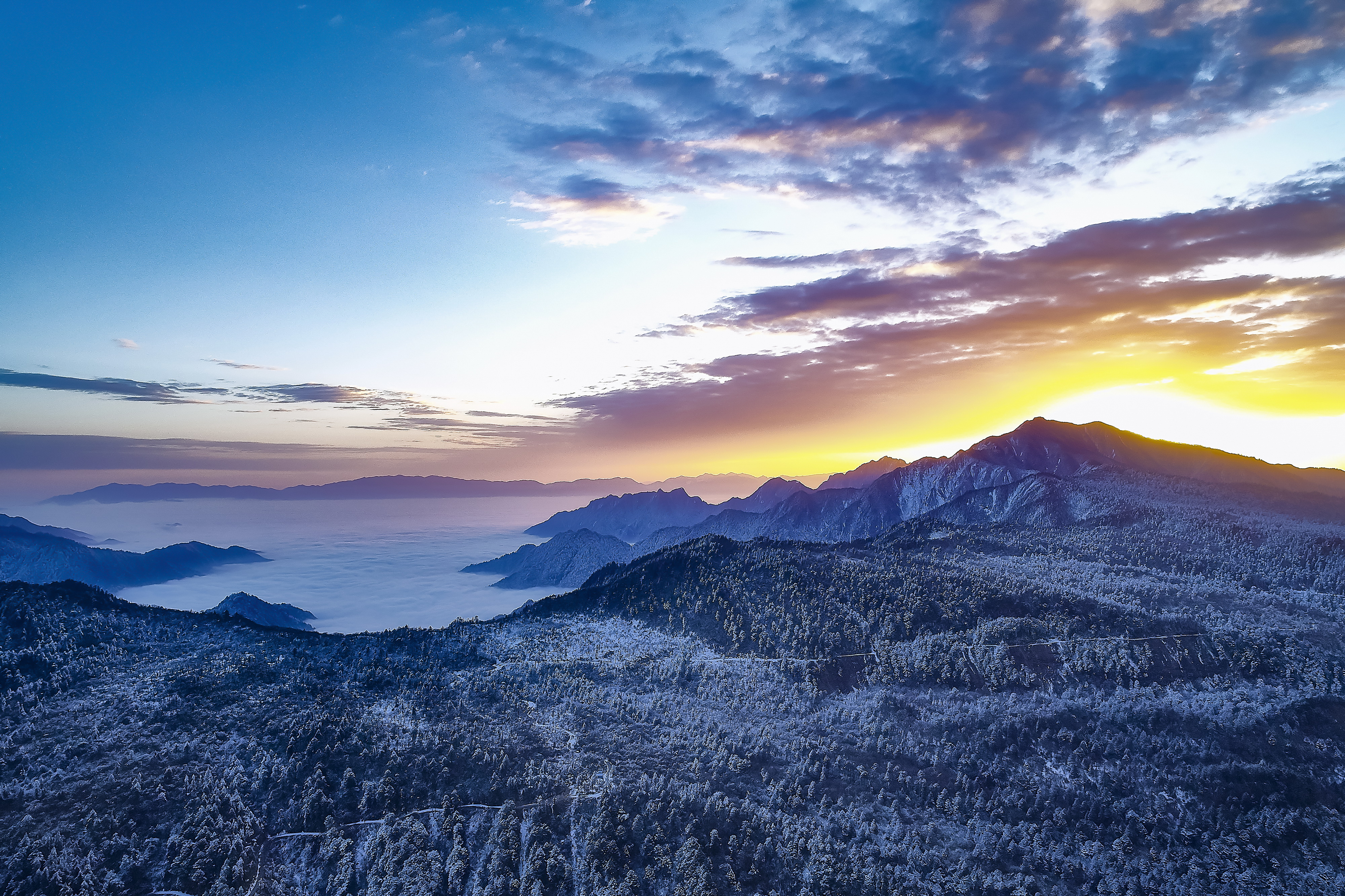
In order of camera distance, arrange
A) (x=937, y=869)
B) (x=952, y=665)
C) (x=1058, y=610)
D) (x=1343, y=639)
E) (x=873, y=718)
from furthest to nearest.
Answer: (x=1058, y=610) → (x=1343, y=639) → (x=952, y=665) → (x=873, y=718) → (x=937, y=869)

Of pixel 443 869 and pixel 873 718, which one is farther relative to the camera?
pixel 873 718

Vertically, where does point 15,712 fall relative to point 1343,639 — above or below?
below

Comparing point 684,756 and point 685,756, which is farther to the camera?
point 684,756

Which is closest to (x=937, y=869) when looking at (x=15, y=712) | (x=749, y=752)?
(x=749, y=752)

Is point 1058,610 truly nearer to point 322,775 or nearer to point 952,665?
point 952,665

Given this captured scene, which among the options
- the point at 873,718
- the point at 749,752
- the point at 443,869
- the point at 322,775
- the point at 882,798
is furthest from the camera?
the point at 873,718

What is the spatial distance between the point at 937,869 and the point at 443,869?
263ft

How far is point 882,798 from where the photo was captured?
113 metres

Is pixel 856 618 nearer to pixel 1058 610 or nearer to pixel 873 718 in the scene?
pixel 873 718

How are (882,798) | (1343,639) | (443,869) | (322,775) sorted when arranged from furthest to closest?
(1343,639)
(882,798)
(322,775)
(443,869)

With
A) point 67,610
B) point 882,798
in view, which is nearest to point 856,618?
point 882,798

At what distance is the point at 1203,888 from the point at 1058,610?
93.6 meters

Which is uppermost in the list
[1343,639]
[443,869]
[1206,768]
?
[1343,639]

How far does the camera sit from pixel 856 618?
183250 millimetres
